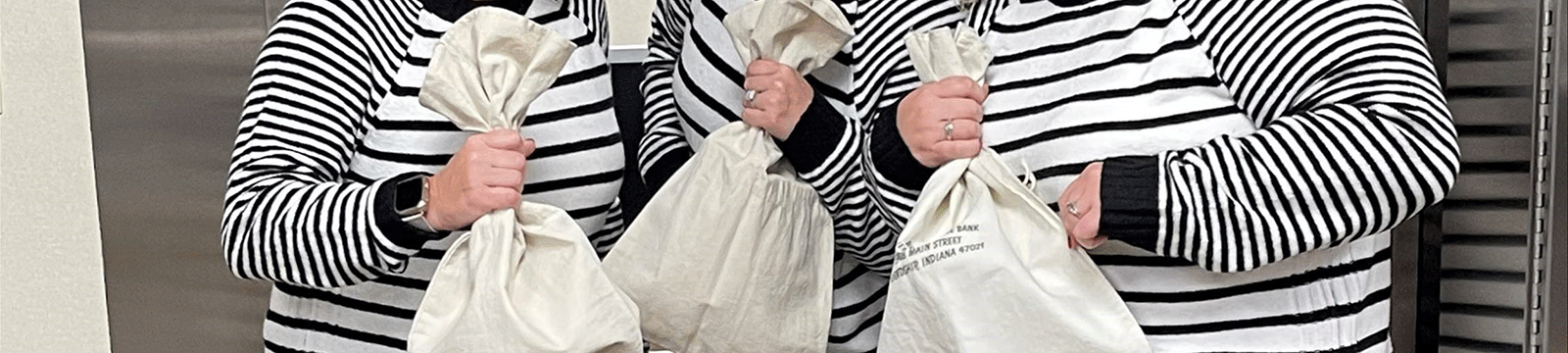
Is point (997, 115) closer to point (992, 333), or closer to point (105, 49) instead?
point (992, 333)

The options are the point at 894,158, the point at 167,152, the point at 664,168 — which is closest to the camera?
the point at 894,158

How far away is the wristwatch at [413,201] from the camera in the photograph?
3.36 feet

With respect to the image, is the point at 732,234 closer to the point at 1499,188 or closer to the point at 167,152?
the point at 1499,188

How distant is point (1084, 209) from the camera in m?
0.96

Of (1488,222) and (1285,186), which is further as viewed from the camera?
(1488,222)

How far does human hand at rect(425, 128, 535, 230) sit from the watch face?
1 centimetres

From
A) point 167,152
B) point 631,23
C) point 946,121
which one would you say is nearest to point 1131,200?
point 946,121

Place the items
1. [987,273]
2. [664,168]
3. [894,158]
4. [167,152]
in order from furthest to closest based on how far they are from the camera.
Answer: [167,152] → [664,168] → [894,158] → [987,273]

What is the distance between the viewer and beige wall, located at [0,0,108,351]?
1.59 metres

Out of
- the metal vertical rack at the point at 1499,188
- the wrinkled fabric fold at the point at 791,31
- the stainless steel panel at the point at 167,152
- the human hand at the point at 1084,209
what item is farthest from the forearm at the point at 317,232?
the metal vertical rack at the point at 1499,188

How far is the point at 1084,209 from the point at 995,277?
0.28ft

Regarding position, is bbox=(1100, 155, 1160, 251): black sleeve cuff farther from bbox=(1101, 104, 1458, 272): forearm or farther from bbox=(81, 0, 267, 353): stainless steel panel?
bbox=(81, 0, 267, 353): stainless steel panel

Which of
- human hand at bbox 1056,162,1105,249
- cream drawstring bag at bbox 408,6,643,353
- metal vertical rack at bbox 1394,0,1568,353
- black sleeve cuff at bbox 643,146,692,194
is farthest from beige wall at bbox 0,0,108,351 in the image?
metal vertical rack at bbox 1394,0,1568,353

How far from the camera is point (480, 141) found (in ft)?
3.32
